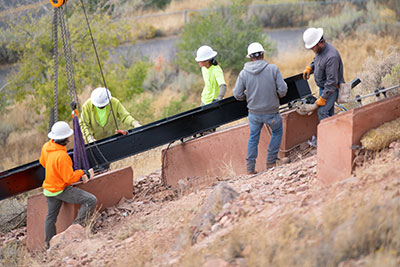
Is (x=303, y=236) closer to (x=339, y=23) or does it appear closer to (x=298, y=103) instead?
→ (x=298, y=103)

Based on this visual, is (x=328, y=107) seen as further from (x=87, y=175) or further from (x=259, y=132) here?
(x=87, y=175)

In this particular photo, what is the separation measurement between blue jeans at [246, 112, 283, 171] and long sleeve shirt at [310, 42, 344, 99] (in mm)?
773

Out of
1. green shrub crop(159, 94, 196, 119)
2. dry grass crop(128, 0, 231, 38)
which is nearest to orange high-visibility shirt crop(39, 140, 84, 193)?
green shrub crop(159, 94, 196, 119)

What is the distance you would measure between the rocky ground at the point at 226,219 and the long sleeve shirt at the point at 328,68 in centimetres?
110

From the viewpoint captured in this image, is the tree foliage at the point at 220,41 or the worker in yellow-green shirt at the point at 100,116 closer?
the worker in yellow-green shirt at the point at 100,116

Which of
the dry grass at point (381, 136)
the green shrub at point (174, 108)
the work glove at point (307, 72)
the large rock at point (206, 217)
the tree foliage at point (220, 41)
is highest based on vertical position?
the tree foliage at point (220, 41)

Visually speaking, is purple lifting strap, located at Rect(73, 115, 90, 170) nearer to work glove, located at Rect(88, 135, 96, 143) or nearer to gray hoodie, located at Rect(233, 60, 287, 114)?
work glove, located at Rect(88, 135, 96, 143)

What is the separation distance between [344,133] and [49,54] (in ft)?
41.7

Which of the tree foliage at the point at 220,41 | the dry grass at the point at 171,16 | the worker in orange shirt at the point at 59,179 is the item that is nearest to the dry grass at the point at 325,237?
the worker in orange shirt at the point at 59,179

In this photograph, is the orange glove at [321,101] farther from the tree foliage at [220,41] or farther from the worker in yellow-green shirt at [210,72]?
the tree foliage at [220,41]

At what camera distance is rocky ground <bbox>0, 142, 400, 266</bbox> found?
4.62 meters

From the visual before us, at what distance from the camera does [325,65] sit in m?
7.24

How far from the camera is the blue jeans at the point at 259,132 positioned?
7.43 meters

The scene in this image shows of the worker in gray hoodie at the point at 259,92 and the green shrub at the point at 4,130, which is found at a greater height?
the worker in gray hoodie at the point at 259,92
